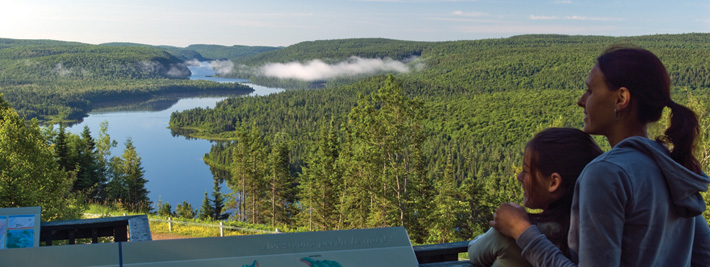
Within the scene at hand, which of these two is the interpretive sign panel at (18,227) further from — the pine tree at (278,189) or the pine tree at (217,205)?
the pine tree at (217,205)

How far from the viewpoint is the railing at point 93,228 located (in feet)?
11.8

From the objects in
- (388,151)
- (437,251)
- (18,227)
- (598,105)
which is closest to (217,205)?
(388,151)

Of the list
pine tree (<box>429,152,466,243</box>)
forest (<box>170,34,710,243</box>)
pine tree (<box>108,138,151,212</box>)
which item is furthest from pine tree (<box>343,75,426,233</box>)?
pine tree (<box>108,138,151,212</box>)

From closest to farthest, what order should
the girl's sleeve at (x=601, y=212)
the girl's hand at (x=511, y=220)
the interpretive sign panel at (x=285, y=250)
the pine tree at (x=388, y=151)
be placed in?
the girl's sleeve at (x=601, y=212), the interpretive sign panel at (x=285, y=250), the girl's hand at (x=511, y=220), the pine tree at (x=388, y=151)

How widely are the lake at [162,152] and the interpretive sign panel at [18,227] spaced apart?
2404 inches

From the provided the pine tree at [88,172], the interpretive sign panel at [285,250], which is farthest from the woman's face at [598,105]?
the pine tree at [88,172]

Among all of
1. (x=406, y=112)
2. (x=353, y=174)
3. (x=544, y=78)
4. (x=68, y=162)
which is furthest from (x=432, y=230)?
(x=544, y=78)

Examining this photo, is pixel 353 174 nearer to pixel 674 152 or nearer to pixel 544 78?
pixel 674 152

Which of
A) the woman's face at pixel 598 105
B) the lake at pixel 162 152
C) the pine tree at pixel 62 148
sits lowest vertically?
the lake at pixel 162 152

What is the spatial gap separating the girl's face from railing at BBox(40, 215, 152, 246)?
264 centimetres

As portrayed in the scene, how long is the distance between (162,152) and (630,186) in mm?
111776

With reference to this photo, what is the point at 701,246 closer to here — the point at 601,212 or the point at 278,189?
the point at 601,212

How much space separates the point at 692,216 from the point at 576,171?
12.2 inches

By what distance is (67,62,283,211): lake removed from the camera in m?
78.4
